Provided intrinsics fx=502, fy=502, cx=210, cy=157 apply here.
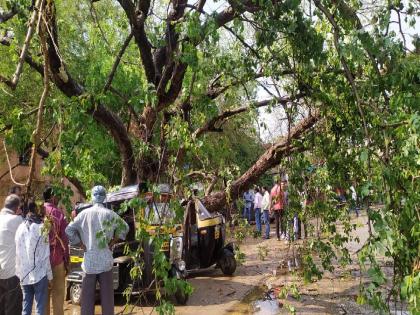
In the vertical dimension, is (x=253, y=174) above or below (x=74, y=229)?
above

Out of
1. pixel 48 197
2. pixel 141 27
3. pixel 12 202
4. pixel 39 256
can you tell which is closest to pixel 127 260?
pixel 48 197

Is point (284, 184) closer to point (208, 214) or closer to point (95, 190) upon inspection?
point (95, 190)

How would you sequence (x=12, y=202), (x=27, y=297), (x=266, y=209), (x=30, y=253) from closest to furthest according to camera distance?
(x=30, y=253)
(x=27, y=297)
(x=12, y=202)
(x=266, y=209)

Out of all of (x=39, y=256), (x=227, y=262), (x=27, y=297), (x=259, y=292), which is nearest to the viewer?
(x=39, y=256)

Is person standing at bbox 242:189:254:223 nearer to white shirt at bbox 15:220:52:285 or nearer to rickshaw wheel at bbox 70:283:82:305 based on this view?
rickshaw wheel at bbox 70:283:82:305

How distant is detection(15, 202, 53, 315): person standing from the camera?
229 inches

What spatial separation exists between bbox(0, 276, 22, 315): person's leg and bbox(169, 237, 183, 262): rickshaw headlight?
2513mm

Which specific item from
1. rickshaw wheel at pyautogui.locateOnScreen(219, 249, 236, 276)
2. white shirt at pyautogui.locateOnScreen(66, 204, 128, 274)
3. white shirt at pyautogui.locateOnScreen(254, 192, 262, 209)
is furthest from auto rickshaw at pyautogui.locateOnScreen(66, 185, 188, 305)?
white shirt at pyautogui.locateOnScreen(254, 192, 262, 209)

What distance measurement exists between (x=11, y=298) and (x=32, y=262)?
0.79 metres

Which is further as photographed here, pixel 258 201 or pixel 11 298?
pixel 258 201

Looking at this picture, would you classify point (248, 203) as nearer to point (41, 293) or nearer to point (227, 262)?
point (227, 262)

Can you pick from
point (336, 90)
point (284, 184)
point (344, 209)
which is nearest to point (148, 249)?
point (284, 184)

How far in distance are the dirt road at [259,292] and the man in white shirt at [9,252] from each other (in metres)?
1.69

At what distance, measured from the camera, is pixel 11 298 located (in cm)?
619
